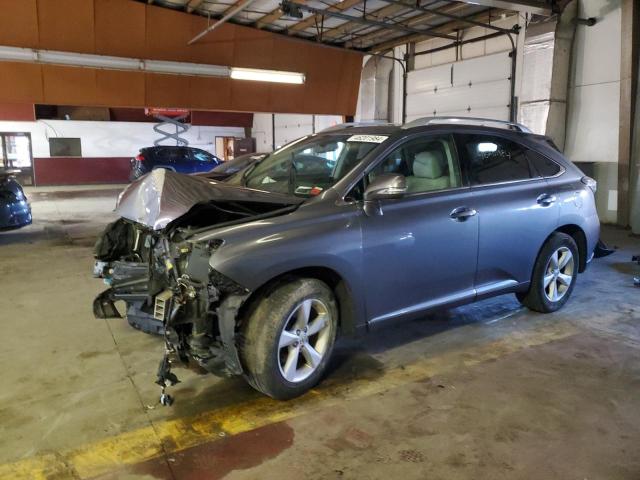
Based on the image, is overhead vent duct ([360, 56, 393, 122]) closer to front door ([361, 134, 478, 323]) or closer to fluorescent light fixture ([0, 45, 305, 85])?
fluorescent light fixture ([0, 45, 305, 85])

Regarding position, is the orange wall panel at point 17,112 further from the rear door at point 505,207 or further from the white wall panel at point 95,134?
the rear door at point 505,207

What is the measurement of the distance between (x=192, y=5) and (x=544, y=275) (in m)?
11.0

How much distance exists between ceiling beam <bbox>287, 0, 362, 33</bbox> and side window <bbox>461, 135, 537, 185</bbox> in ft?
27.2

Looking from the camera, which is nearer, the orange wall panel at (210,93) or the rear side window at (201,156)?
the orange wall panel at (210,93)

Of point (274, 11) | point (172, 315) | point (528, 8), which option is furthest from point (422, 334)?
point (274, 11)

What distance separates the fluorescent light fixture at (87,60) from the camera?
1162 centimetres

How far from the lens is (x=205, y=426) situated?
3.04m

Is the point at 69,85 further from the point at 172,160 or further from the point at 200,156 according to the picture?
the point at 200,156

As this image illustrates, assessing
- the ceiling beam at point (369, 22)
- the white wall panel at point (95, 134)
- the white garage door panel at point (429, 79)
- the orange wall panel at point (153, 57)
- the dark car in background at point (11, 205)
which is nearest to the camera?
the dark car in background at point (11, 205)

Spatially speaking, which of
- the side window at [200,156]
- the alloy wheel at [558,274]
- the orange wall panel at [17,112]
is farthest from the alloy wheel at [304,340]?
the orange wall panel at [17,112]

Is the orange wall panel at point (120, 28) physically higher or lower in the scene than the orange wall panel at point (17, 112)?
higher

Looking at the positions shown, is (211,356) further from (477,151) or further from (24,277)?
(24,277)

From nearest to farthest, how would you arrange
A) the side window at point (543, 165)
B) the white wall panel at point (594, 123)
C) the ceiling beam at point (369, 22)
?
the side window at point (543, 165) → the white wall panel at point (594, 123) → the ceiling beam at point (369, 22)

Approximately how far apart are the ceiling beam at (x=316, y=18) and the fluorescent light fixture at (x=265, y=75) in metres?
1.20
